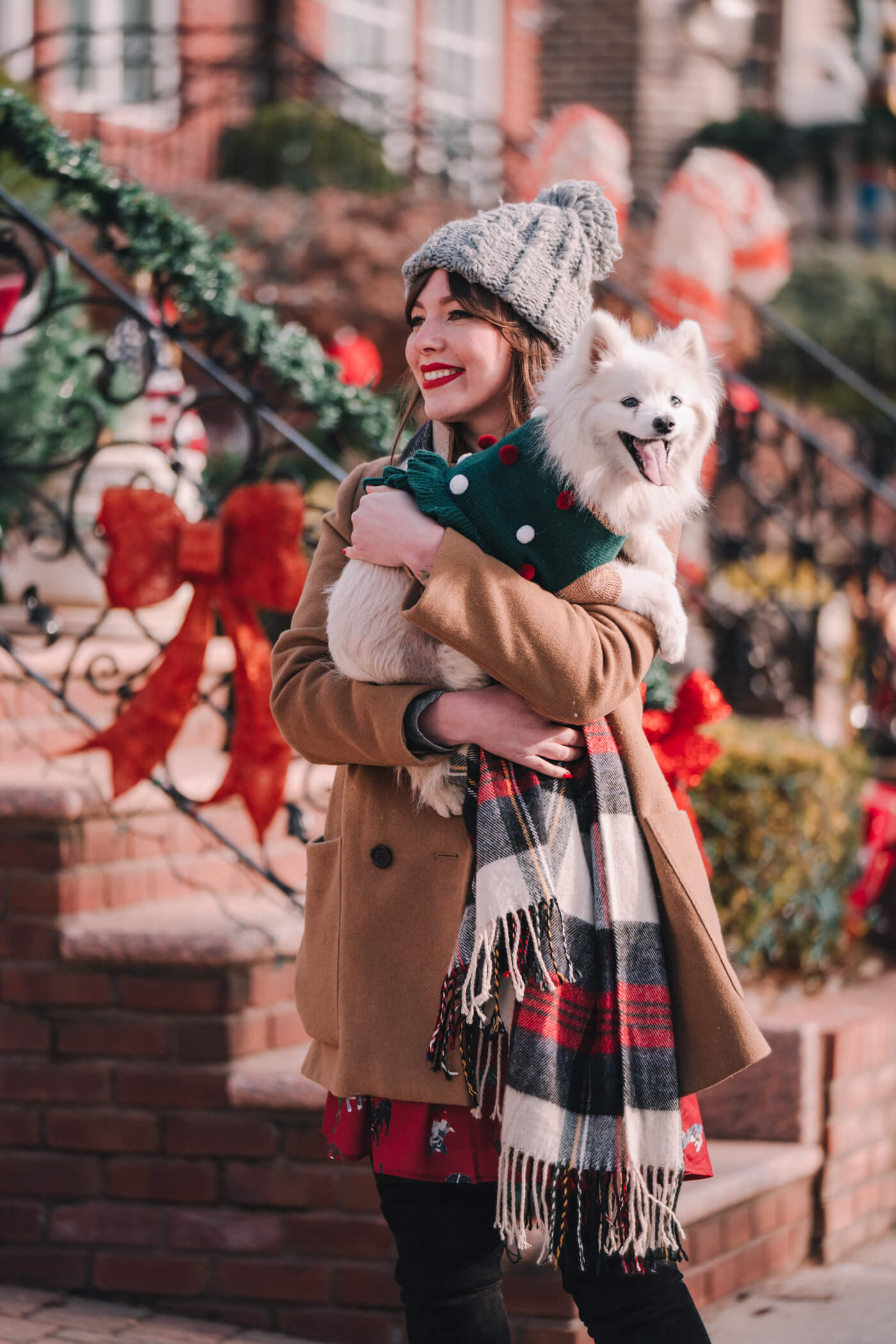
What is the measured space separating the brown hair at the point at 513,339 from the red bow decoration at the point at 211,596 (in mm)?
1003

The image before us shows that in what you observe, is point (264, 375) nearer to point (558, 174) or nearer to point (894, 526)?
point (558, 174)

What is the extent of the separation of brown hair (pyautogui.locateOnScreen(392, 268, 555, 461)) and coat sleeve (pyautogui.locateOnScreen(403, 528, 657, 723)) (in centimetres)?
33

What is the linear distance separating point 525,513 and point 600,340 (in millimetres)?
249

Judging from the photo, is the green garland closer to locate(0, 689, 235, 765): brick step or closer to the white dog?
locate(0, 689, 235, 765): brick step

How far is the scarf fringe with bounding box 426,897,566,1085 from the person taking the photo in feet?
6.16

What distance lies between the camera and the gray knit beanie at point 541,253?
2064 millimetres

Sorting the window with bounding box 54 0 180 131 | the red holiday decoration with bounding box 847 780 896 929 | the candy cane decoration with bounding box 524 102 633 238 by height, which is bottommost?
the red holiday decoration with bounding box 847 780 896 929

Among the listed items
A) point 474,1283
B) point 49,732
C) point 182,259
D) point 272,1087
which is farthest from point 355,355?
point 474,1283

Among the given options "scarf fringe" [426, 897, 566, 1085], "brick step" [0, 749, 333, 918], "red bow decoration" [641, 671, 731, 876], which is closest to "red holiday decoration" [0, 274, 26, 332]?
"brick step" [0, 749, 333, 918]

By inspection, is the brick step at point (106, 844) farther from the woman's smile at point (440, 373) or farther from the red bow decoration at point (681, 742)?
the woman's smile at point (440, 373)

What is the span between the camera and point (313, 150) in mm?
10023

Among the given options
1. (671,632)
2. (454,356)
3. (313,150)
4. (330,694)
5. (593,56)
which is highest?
(593,56)

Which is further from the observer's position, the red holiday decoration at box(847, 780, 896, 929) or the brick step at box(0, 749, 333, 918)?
the red holiday decoration at box(847, 780, 896, 929)

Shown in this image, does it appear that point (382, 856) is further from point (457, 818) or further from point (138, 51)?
point (138, 51)
